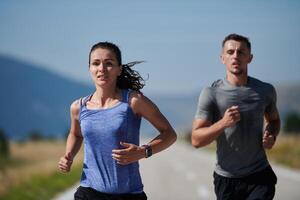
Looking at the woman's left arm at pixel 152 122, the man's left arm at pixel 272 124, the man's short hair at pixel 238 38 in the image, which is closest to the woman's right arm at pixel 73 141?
the woman's left arm at pixel 152 122

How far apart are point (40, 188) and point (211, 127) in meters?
9.61

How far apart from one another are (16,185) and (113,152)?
402 inches

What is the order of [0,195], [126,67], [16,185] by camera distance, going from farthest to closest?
[16,185] → [0,195] → [126,67]

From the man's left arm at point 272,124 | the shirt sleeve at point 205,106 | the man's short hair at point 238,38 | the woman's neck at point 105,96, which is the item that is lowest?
the man's left arm at point 272,124

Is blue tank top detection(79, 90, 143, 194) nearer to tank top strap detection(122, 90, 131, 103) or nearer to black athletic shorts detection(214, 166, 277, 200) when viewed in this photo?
tank top strap detection(122, 90, 131, 103)

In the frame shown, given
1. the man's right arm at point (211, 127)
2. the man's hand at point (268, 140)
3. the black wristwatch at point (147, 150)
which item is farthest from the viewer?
the man's hand at point (268, 140)

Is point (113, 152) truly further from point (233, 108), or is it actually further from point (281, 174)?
point (281, 174)

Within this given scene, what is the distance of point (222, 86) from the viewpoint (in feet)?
19.3

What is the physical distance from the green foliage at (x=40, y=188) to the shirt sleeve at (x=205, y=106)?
7.48m

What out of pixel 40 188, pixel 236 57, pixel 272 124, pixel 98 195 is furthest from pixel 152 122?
pixel 40 188

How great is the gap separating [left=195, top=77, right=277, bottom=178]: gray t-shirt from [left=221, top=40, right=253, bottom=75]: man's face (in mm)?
132

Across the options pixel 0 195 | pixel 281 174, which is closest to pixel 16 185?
pixel 0 195

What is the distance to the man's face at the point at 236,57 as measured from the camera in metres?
5.82

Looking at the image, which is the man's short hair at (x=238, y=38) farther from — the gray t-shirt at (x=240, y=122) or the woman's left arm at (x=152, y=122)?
the woman's left arm at (x=152, y=122)
